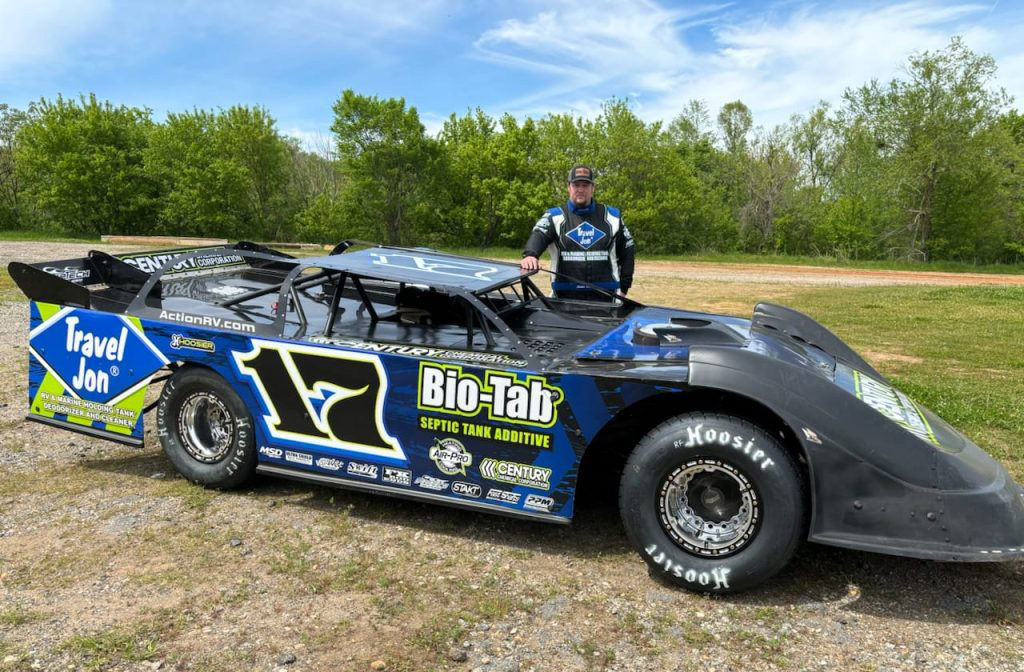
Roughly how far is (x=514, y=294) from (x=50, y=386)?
3067 millimetres

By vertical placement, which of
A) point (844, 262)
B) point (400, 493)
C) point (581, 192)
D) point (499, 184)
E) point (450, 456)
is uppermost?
point (499, 184)

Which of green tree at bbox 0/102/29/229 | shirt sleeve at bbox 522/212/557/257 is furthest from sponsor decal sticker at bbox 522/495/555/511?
green tree at bbox 0/102/29/229

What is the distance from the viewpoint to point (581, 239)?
17.0 ft

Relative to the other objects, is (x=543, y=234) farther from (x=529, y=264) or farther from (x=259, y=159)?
(x=259, y=159)

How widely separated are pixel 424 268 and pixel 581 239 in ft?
4.87

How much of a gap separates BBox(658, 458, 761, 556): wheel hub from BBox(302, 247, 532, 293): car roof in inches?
60.5

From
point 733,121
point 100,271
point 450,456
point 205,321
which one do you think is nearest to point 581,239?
point 450,456

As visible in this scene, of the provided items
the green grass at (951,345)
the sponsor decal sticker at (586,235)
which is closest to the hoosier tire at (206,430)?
the sponsor decal sticker at (586,235)

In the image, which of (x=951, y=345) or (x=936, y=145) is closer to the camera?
(x=951, y=345)

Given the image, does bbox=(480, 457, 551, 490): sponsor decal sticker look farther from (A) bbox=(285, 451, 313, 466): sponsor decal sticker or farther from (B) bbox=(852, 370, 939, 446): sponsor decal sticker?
(B) bbox=(852, 370, 939, 446): sponsor decal sticker

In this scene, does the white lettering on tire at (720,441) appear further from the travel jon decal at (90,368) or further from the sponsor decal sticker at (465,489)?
the travel jon decal at (90,368)

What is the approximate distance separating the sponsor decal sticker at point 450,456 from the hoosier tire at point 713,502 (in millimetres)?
801

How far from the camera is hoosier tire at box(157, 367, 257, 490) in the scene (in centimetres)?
405

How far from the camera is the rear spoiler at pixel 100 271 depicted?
4473 mm
